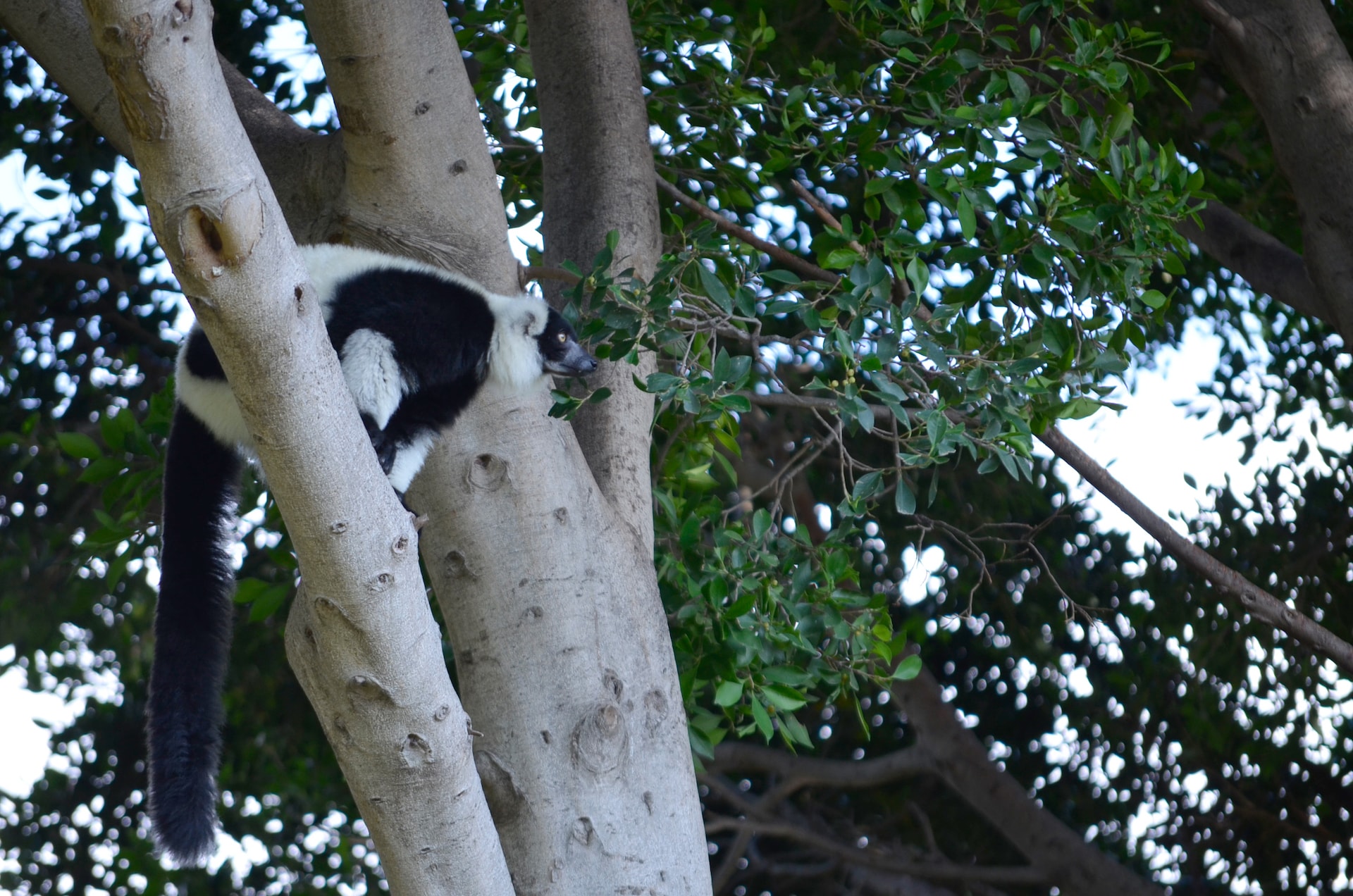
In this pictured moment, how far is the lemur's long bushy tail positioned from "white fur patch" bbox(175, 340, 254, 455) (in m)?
0.04

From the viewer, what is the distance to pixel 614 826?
2438 millimetres

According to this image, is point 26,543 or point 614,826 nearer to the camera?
point 614,826

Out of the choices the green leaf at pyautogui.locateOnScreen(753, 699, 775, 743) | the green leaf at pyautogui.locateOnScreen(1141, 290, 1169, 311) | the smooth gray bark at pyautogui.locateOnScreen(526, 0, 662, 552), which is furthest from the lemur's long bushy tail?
the green leaf at pyautogui.locateOnScreen(1141, 290, 1169, 311)

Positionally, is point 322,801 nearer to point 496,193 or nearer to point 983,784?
point 983,784

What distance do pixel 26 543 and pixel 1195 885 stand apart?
538 centimetres

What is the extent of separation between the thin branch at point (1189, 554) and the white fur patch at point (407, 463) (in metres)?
1.65

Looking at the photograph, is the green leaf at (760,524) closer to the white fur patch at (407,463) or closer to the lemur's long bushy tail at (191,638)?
the white fur patch at (407,463)

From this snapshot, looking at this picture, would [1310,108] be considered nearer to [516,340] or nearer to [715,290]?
[715,290]

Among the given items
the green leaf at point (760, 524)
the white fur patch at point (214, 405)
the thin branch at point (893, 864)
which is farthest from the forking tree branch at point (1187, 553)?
the thin branch at point (893, 864)

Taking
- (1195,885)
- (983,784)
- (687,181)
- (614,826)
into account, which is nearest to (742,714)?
(614,826)

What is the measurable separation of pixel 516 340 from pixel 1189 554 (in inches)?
75.1

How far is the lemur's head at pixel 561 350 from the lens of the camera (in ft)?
10.1

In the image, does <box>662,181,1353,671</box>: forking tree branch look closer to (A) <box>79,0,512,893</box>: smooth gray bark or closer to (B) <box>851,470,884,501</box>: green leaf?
(B) <box>851,470,884,501</box>: green leaf

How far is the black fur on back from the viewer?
2.65 m
